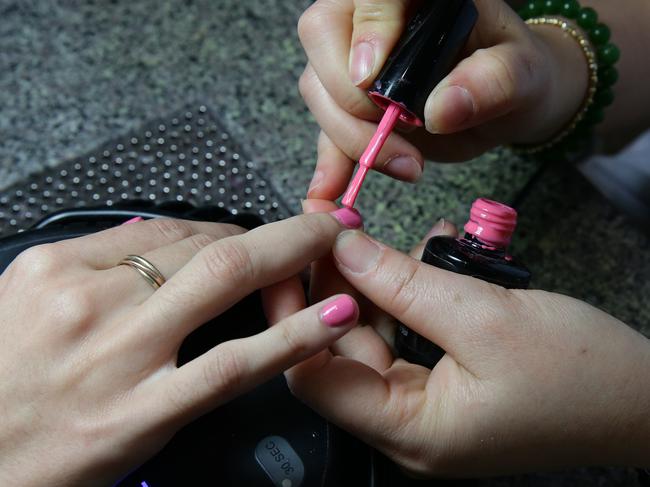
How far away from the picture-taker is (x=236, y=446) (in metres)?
0.41

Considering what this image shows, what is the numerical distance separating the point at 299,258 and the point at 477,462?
0.59ft

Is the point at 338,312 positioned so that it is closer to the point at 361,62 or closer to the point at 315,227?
the point at 315,227

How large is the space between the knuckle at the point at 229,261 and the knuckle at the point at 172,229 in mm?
76

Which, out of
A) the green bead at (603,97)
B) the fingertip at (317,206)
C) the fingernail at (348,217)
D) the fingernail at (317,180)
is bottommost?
the fingertip at (317,206)

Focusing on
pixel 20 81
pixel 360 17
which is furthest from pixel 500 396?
pixel 20 81

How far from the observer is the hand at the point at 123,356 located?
359 millimetres

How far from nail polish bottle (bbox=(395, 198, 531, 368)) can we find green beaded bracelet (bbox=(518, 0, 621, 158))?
294mm

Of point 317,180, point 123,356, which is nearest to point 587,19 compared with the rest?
point 317,180

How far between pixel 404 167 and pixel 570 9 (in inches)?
11.1

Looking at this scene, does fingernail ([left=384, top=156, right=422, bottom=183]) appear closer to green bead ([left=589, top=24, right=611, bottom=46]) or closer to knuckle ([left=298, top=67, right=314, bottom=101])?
knuckle ([left=298, top=67, right=314, bottom=101])

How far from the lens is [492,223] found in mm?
424

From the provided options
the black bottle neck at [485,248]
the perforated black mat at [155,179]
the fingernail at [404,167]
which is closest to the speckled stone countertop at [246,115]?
the perforated black mat at [155,179]

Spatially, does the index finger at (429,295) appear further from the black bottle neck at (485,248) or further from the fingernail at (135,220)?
the fingernail at (135,220)

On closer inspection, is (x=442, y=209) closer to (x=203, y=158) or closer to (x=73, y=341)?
(x=203, y=158)
